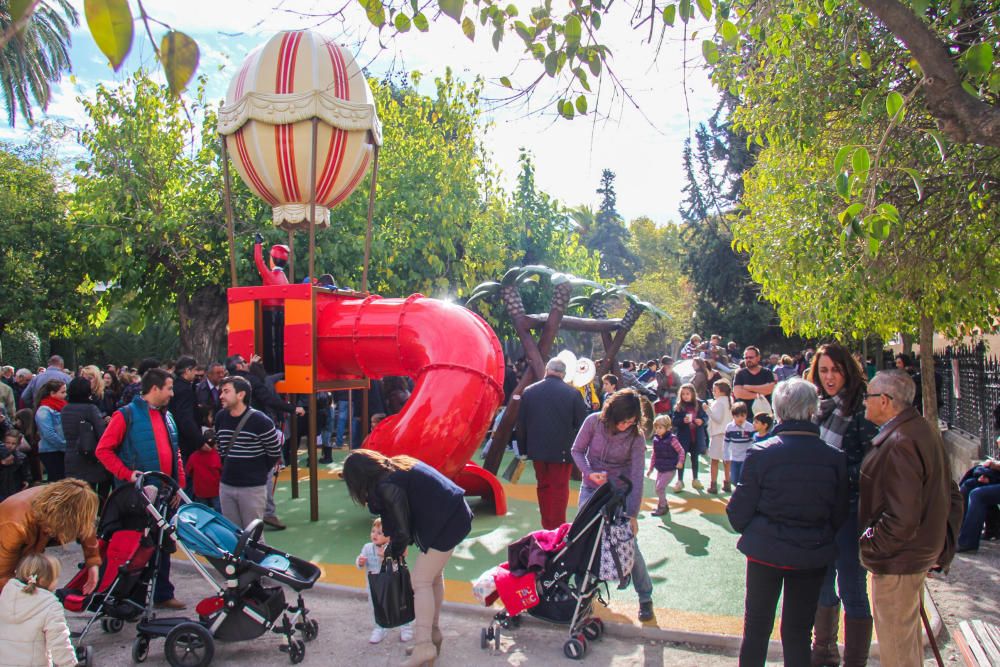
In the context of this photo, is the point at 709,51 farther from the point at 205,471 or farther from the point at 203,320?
the point at 203,320

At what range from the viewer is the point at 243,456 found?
5.68 metres

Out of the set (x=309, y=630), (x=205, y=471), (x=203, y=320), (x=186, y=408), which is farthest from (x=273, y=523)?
(x=203, y=320)

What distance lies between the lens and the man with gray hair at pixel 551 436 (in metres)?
6.23

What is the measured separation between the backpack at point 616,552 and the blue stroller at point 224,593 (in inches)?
72.6

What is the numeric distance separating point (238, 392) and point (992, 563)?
6.67 meters

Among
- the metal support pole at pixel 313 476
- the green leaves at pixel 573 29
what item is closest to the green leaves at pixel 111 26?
the green leaves at pixel 573 29

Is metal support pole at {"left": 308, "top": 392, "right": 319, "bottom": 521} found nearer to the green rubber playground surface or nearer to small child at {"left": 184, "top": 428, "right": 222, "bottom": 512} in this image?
the green rubber playground surface

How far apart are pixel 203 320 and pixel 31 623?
560 inches

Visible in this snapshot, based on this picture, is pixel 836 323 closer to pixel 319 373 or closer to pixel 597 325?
pixel 597 325

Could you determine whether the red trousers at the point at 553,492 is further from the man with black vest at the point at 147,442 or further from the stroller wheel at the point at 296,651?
the man with black vest at the point at 147,442

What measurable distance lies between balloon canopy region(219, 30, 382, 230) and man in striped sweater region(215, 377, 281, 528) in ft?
12.5

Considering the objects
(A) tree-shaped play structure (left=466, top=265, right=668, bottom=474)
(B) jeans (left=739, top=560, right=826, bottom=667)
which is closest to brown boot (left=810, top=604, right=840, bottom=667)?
(B) jeans (left=739, top=560, right=826, bottom=667)

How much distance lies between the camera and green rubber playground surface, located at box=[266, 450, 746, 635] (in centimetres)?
527

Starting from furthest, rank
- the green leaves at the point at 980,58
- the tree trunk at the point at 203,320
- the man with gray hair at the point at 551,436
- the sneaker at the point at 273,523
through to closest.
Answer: the tree trunk at the point at 203,320
the sneaker at the point at 273,523
the man with gray hair at the point at 551,436
the green leaves at the point at 980,58
